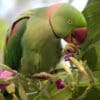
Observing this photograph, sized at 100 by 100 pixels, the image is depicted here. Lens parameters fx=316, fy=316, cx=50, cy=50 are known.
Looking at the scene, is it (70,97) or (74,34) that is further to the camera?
(74,34)

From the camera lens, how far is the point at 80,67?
42 centimetres

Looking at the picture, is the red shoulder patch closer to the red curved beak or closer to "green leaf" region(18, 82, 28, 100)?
the red curved beak

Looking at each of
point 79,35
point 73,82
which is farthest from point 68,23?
point 73,82

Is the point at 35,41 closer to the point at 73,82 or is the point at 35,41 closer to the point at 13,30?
the point at 13,30

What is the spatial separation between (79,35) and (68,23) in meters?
0.07

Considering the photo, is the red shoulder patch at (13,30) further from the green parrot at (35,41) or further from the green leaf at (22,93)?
the green leaf at (22,93)

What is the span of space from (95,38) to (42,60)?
0.54ft

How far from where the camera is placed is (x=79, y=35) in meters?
0.61

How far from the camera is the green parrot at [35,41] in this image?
0.71 metres

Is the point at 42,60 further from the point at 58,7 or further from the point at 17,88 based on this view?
the point at 17,88

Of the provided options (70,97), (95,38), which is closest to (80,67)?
(70,97)

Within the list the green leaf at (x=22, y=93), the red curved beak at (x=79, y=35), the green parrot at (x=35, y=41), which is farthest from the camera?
the green parrot at (x=35, y=41)

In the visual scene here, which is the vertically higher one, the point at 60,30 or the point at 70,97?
the point at 60,30

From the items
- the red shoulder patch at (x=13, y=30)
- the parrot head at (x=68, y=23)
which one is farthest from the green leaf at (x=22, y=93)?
the red shoulder patch at (x=13, y=30)
